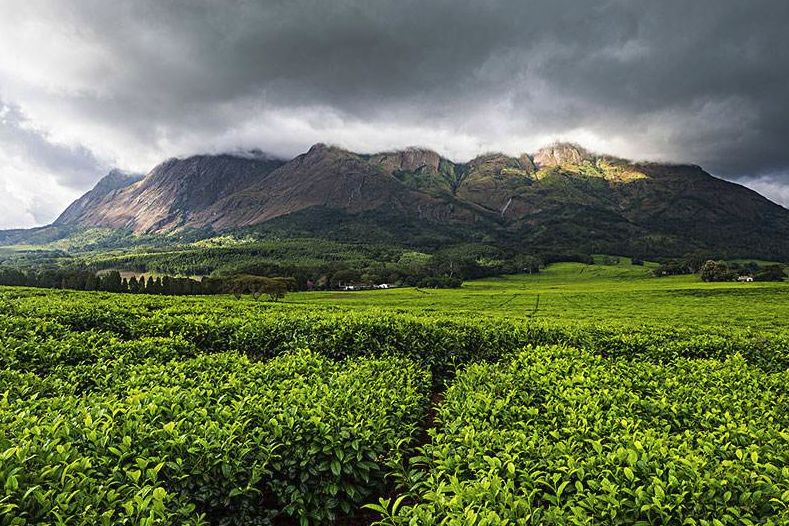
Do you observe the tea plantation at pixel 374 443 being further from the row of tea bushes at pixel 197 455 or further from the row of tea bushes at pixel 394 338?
the row of tea bushes at pixel 394 338

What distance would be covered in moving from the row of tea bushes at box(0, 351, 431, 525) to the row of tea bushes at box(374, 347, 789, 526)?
0.92 m

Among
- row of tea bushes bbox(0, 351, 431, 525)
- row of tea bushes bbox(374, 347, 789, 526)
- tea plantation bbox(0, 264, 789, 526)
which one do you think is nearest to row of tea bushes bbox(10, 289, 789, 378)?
tea plantation bbox(0, 264, 789, 526)

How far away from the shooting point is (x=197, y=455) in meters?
5.23

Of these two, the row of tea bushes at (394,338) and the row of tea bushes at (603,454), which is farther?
the row of tea bushes at (394,338)

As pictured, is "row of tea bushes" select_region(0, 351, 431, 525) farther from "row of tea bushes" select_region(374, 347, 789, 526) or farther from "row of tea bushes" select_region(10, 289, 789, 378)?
"row of tea bushes" select_region(10, 289, 789, 378)

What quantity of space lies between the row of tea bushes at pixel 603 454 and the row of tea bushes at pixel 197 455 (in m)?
0.92

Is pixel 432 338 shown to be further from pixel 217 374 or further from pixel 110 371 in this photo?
pixel 110 371

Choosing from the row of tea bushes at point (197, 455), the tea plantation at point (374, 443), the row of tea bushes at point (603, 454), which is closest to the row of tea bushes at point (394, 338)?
the tea plantation at point (374, 443)

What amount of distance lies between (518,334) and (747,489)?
1217 centimetres

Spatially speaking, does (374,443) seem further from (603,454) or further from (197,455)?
(603,454)

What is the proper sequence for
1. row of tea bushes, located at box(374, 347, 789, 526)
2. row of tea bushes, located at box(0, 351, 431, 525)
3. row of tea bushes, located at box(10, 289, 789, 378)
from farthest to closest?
row of tea bushes, located at box(10, 289, 789, 378), row of tea bushes, located at box(374, 347, 789, 526), row of tea bushes, located at box(0, 351, 431, 525)

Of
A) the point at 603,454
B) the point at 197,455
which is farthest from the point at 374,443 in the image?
the point at 603,454

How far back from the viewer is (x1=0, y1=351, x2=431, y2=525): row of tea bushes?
4.07 meters

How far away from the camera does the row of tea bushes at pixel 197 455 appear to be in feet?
13.4
